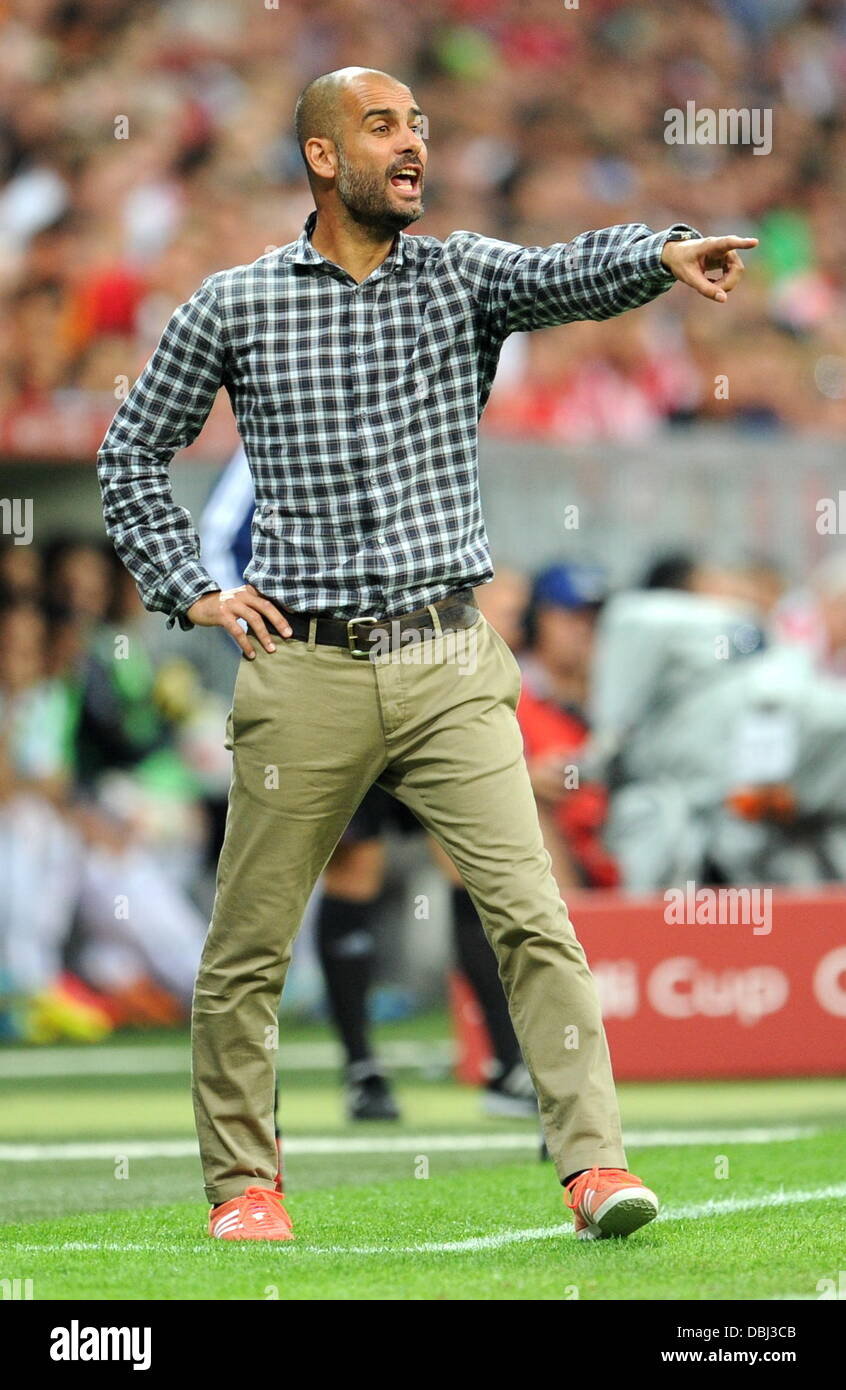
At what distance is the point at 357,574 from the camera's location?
450 cm

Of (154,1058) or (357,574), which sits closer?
(357,574)

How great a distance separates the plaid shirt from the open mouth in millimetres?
130

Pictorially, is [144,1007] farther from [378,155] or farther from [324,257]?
[378,155]

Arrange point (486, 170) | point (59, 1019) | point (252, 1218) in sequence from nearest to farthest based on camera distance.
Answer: point (252, 1218)
point (59, 1019)
point (486, 170)

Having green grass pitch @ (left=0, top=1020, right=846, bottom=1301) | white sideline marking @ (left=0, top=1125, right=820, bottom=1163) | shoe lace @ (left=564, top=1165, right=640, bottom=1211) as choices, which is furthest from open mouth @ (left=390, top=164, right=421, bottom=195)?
white sideline marking @ (left=0, top=1125, right=820, bottom=1163)

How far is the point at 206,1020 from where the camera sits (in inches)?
182

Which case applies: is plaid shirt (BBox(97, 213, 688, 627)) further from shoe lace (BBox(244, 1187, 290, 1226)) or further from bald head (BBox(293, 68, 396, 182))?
shoe lace (BBox(244, 1187, 290, 1226))

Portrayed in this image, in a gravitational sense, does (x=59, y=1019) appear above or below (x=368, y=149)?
below

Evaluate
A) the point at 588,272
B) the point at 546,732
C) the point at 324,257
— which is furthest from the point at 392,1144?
the point at 588,272

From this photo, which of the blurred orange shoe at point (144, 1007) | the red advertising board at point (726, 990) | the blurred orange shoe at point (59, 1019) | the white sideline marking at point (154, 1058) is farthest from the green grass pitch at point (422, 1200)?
the blurred orange shoe at point (144, 1007)

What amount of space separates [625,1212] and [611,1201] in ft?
0.14

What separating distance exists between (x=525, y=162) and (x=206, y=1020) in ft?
40.5

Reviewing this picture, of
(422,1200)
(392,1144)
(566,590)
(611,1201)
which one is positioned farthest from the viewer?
(566,590)

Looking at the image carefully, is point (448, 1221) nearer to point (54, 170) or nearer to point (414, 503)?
point (414, 503)
